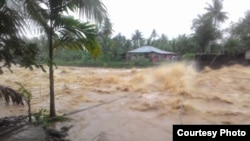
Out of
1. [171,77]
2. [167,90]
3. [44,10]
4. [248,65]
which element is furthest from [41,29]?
[248,65]

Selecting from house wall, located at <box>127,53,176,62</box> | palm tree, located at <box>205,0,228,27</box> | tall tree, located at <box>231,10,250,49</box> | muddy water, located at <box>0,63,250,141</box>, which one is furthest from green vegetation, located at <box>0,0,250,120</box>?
palm tree, located at <box>205,0,228,27</box>

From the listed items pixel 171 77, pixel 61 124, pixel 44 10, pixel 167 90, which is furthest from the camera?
pixel 171 77

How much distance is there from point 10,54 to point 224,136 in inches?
146

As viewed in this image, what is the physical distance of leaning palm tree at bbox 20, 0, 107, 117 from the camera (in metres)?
6.10

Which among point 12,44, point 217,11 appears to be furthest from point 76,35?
point 217,11

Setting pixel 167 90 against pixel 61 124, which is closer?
pixel 61 124

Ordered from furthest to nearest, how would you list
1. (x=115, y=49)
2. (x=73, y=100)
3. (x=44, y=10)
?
(x=115, y=49)
(x=73, y=100)
(x=44, y=10)

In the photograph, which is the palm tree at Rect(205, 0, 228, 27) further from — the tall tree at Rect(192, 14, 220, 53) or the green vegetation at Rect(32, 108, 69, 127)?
the green vegetation at Rect(32, 108, 69, 127)

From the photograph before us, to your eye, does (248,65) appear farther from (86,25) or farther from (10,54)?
(10,54)

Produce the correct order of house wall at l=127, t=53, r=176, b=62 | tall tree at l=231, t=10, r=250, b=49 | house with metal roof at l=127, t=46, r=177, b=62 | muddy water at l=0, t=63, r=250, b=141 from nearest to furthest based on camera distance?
muddy water at l=0, t=63, r=250, b=141, tall tree at l=231, t=10, r=250, b=49, house wall at l=127, t=53, r=176, b=62, house with metal roof at l=127, t=46, r=177, b=62

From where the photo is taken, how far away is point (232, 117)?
8.46 metres

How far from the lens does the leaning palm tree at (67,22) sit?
20.0 ft

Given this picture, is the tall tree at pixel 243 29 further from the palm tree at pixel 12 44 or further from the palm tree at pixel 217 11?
the palm tree at pixel 12 44

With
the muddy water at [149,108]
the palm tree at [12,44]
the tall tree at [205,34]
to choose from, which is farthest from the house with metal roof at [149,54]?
the palm tree at [12,44]
